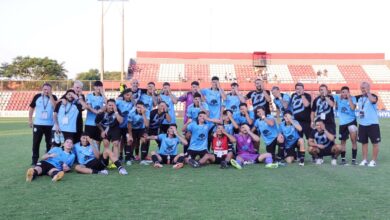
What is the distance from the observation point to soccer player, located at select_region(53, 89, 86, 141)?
768 cm

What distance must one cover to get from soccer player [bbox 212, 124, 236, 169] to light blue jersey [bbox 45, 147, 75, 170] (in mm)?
2703

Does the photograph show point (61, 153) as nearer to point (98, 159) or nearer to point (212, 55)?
point (98, 159)

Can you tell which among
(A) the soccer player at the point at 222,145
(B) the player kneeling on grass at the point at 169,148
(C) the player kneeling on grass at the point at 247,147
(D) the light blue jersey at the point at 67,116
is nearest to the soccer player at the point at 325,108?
(C) the player kneeling on grass at the point at 247,147

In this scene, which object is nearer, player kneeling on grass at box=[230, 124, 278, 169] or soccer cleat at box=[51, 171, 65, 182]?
soccer cleat at box=[51, 171, 65, 182]

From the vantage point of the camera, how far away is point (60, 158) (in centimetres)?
700

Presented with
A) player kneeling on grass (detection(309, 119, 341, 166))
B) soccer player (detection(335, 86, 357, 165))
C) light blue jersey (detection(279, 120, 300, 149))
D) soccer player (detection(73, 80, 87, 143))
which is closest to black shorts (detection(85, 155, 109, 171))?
soccer player (detection(73, 80, 87, 143))

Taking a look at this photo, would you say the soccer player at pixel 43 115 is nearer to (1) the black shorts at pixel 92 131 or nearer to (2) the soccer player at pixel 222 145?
(1) the black shorts at pixel 92 131

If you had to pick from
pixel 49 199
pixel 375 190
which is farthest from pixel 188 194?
pixel 375 190

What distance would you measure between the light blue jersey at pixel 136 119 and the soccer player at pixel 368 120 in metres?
4.33

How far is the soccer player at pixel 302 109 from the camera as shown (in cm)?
876

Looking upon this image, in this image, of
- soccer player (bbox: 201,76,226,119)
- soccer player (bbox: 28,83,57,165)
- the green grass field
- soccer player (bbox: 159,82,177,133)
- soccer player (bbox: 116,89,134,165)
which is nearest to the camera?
the green grass field

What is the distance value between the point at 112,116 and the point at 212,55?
3836cm

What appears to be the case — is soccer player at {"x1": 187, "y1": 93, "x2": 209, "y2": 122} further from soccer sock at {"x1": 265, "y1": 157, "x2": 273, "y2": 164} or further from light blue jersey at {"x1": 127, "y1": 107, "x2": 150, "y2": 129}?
soccer sock at {"x1": 265, "y1": 157, "x2": 273, "y2": 164}

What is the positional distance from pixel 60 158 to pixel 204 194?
2896mm
